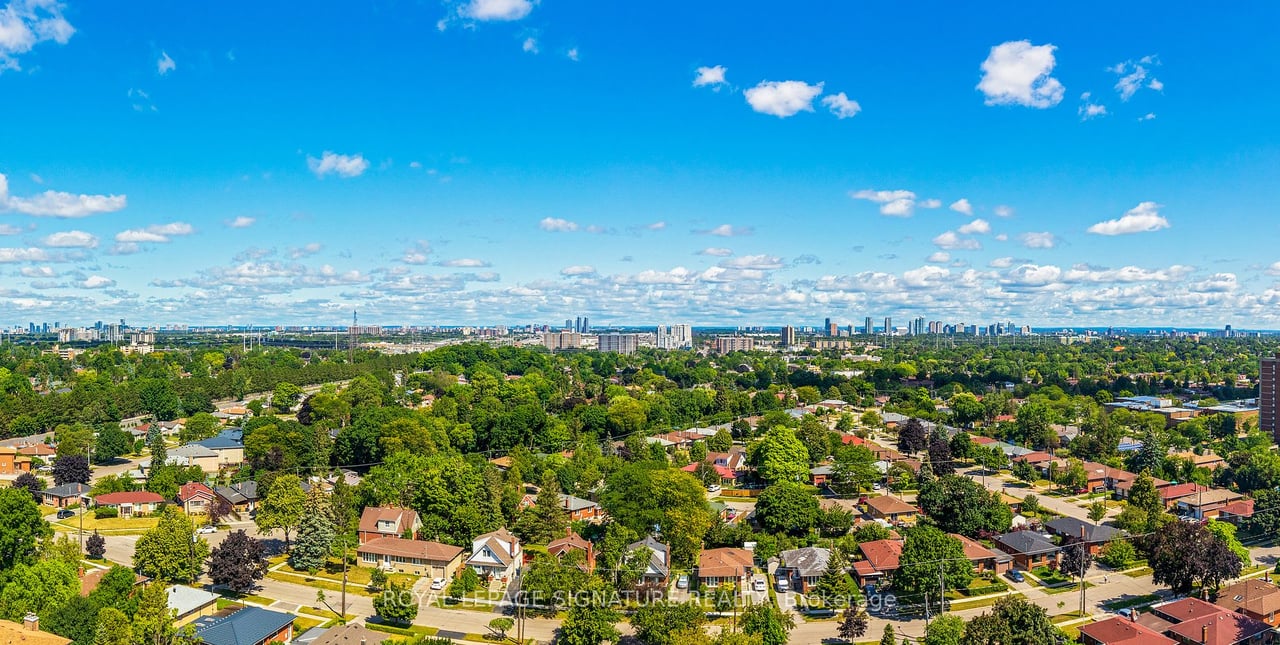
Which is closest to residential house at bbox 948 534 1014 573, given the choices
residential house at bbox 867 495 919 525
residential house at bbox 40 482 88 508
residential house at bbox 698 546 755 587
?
residential house at bbox 867 495 919 525

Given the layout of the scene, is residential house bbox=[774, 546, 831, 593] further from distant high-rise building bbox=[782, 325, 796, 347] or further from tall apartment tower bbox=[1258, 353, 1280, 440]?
distant high-rise building bbox=[782, 325, 796, 347]

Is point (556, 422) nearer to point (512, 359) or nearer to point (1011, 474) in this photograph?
point (1011, 474)

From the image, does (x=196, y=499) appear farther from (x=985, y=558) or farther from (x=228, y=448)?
(x=985, y=558)

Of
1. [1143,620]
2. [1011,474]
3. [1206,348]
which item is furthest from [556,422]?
[1206,348]

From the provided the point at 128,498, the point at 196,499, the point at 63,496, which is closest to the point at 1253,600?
the point at 196,499

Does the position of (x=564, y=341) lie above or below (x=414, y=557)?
above

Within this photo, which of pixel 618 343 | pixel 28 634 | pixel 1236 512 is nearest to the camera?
pixel 28 634

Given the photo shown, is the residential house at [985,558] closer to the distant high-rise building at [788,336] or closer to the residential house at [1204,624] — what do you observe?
the residential house at [1204,624]

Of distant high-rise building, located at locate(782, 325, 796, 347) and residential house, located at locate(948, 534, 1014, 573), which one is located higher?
distant high-rise building, located at locate(782, 325, 796, 347)
